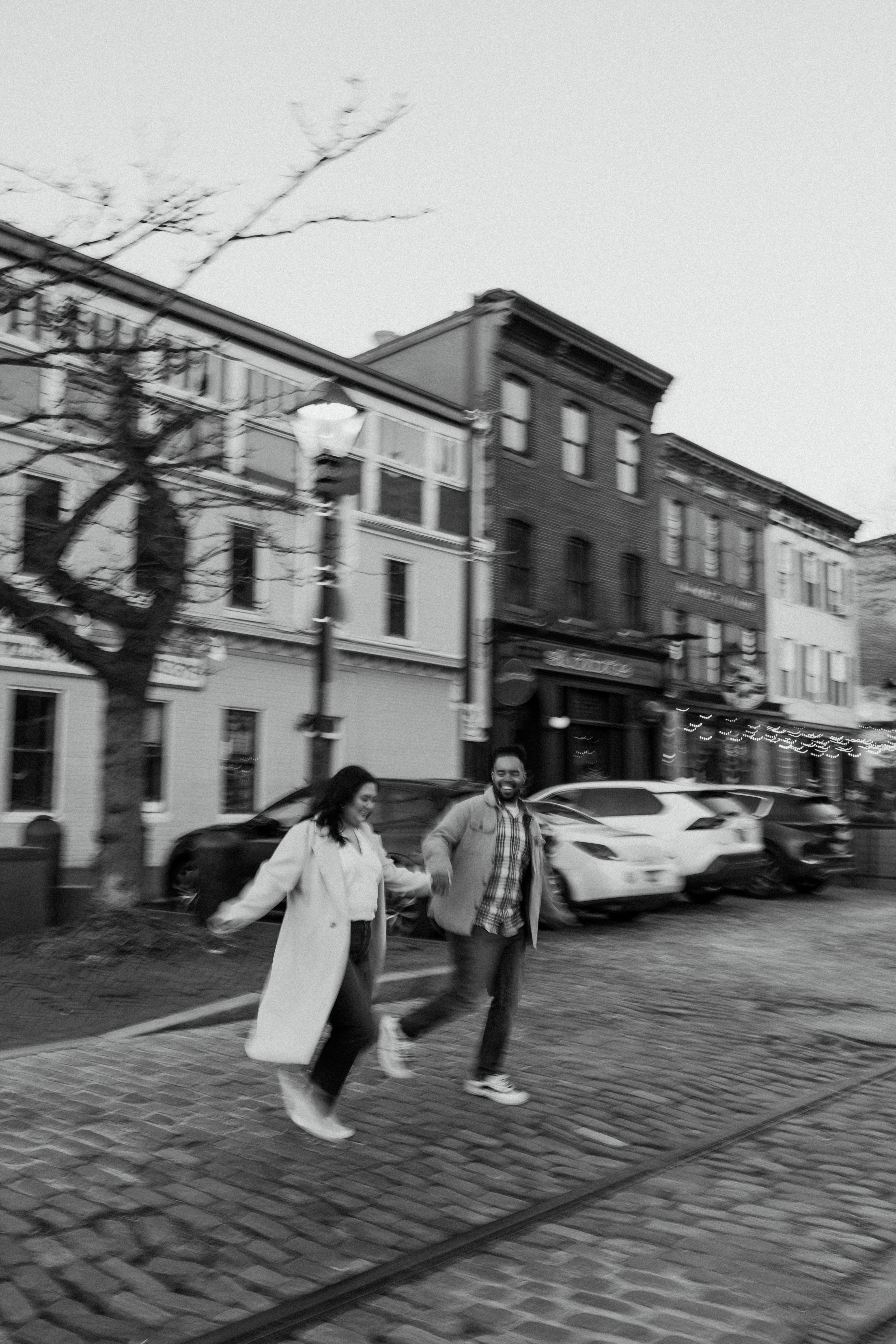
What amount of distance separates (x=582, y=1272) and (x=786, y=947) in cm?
944

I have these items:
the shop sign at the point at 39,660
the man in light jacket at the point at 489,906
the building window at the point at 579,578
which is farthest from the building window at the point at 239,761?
the man in light jacket at the point at 489,906

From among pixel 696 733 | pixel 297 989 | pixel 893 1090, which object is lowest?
pixel 893 1090

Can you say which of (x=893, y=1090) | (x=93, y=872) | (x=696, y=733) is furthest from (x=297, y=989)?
(x=696, y=733)

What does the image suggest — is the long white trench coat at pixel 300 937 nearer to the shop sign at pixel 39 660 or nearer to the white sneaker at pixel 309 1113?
the white sneaker at pixel 309 1113

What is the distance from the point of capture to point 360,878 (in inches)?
218

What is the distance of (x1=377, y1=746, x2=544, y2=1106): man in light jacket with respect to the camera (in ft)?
20.5

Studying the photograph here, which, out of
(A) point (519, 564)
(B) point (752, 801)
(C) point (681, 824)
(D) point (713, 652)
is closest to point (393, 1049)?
(C) point (681, 824)

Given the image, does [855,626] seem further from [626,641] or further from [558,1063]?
[558,1063]

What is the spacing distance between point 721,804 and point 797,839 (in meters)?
1.63

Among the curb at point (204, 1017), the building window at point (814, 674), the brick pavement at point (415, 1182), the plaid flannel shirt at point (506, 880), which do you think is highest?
the building window at point (814, 674)

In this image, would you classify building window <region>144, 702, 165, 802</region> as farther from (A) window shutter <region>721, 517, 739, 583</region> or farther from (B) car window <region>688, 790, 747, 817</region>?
(A) window shutter <region>721, 517, 739, 583</region>

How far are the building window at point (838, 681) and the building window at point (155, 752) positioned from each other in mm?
26409

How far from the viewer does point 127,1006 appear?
8469 mm

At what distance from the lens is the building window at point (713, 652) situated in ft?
117
